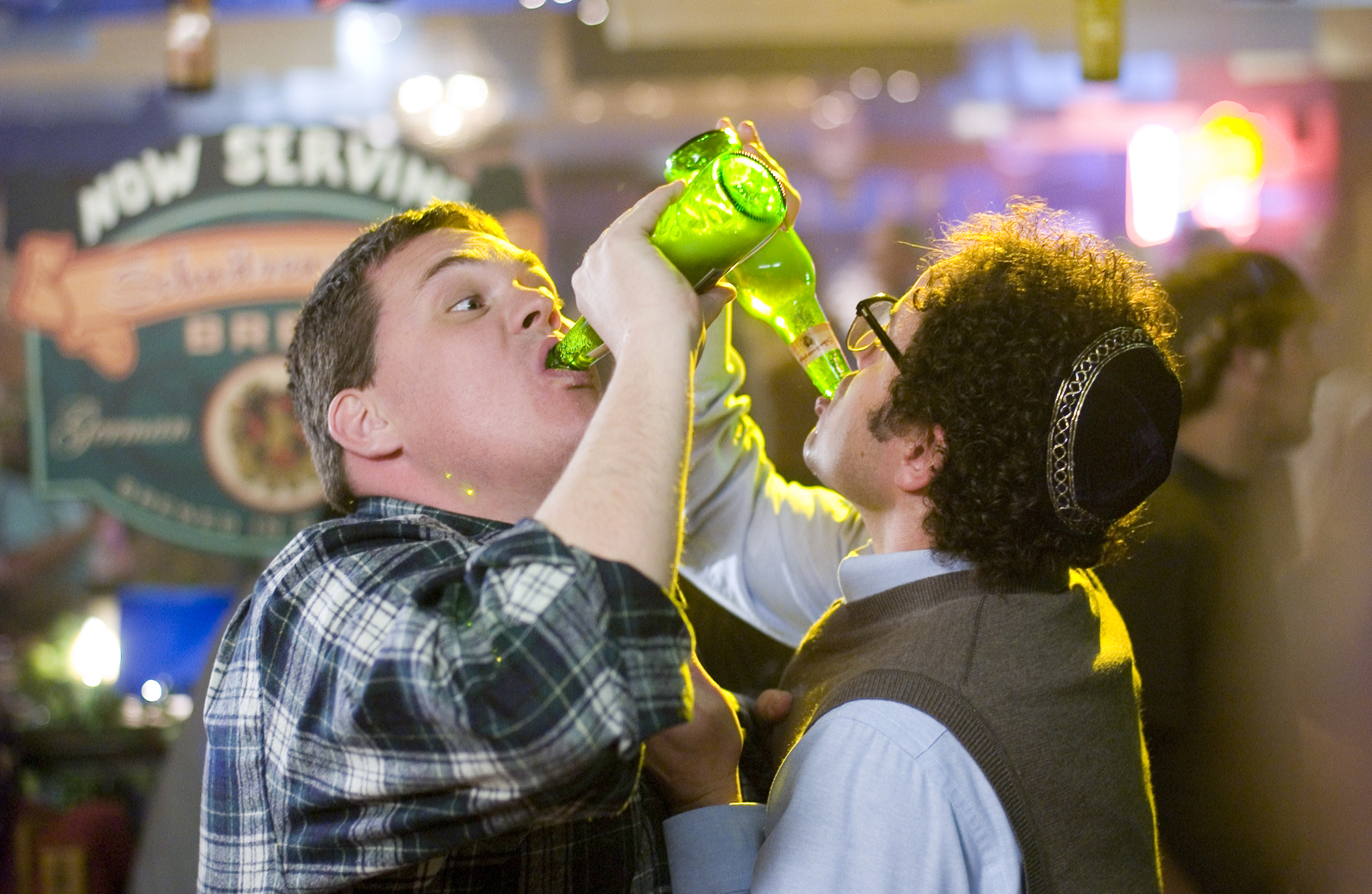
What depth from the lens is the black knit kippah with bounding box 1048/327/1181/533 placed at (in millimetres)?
1221

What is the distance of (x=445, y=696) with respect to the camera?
85 centimetres

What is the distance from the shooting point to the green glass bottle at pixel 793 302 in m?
1.56

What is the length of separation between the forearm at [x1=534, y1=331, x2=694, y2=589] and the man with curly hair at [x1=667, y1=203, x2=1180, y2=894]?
15.1 inches

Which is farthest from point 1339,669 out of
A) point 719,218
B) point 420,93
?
point 420,93

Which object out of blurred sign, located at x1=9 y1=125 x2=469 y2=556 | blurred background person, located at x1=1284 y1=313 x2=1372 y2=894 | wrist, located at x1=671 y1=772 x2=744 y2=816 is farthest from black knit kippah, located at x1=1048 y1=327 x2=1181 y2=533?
blurred sign, located at x1=9 y1=125 x2=469 y2=556

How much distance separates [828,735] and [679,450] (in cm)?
A: 42

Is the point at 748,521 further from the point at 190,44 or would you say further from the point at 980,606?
the point at 190,44

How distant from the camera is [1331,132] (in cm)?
529

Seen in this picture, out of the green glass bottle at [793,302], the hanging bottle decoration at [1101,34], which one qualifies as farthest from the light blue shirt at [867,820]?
the hanging bottle decoration at [1101,34]

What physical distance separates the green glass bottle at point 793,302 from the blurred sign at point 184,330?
183cm

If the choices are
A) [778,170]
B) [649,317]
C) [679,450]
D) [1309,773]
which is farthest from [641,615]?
[1309,773]

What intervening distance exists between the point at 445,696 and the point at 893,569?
663 mm

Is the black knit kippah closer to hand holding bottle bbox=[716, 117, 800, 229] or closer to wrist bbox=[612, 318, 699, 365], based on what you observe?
hand holding bottle bbox=[716, 117, 800, 229]

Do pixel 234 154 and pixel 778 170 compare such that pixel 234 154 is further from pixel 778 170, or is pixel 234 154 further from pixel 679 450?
pixel 679 450
